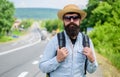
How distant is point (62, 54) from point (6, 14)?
7201 cm

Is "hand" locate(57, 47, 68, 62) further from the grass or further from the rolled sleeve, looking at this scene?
the grass

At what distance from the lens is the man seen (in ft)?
14.6

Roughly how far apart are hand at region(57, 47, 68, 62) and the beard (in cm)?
20

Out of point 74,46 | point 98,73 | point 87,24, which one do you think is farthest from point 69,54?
point 87,24

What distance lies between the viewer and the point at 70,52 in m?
4.50

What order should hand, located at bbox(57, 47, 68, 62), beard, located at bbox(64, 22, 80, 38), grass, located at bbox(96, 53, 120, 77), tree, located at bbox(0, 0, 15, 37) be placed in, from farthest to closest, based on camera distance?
1. tree, located at bbox(0, 0, 15, 37)
2. grass, located at bbox(96, 53, 120, 77)
3. beard, located at bbox(64, 22, 80, 38)
4. hand, located at bbox(57, 47, 68, 62)

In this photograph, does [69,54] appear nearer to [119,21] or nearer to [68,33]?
[68,33]

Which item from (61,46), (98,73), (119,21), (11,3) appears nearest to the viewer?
(61,46)

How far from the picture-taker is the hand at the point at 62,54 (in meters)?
4.34

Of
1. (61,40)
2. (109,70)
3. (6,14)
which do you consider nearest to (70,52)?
(61,40)

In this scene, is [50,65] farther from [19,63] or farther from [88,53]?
[19,63]

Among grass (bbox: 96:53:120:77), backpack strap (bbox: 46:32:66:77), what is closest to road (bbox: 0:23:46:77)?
grass (bbox: 96:53:120:77)

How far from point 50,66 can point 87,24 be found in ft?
184

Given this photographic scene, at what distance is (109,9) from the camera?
171 feet
